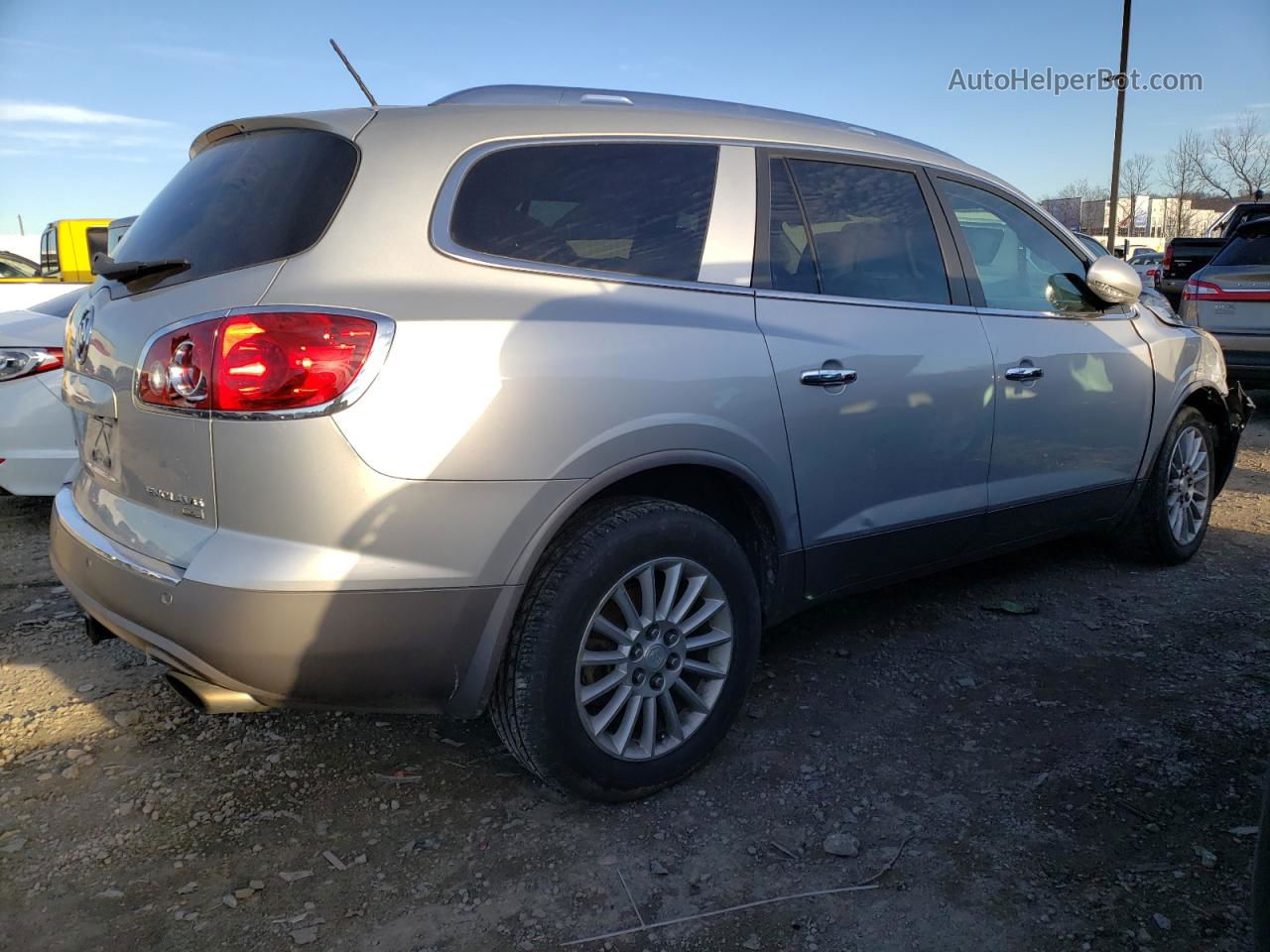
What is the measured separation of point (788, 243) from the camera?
291cm

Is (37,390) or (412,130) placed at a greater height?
(412,130)

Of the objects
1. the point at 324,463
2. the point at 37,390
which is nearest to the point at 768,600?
the point at 324,463

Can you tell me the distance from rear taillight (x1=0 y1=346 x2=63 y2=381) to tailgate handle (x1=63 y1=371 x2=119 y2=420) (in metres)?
2.42

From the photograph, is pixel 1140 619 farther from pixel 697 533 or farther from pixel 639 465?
pixel 639 465

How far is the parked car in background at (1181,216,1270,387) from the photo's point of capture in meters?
8.13

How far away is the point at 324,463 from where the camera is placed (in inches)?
81.0

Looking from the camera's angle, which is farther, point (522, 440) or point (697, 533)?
point (697, 533)

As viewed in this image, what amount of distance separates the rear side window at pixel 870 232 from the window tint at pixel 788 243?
0.04 meters

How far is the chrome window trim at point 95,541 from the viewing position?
221cm

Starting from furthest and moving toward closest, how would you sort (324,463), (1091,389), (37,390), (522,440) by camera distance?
(37,390) < (1091,389) < (522,440) < (324,463)

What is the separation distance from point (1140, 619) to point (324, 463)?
3248mm

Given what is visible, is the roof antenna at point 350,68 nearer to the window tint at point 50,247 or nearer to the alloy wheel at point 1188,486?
the alloy wheel at point 1188,486

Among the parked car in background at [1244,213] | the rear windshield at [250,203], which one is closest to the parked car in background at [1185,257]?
the parked car in background at [1244,213]

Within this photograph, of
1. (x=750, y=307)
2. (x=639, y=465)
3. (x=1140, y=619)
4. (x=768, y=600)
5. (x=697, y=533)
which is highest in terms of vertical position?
(x=750, y=307)
